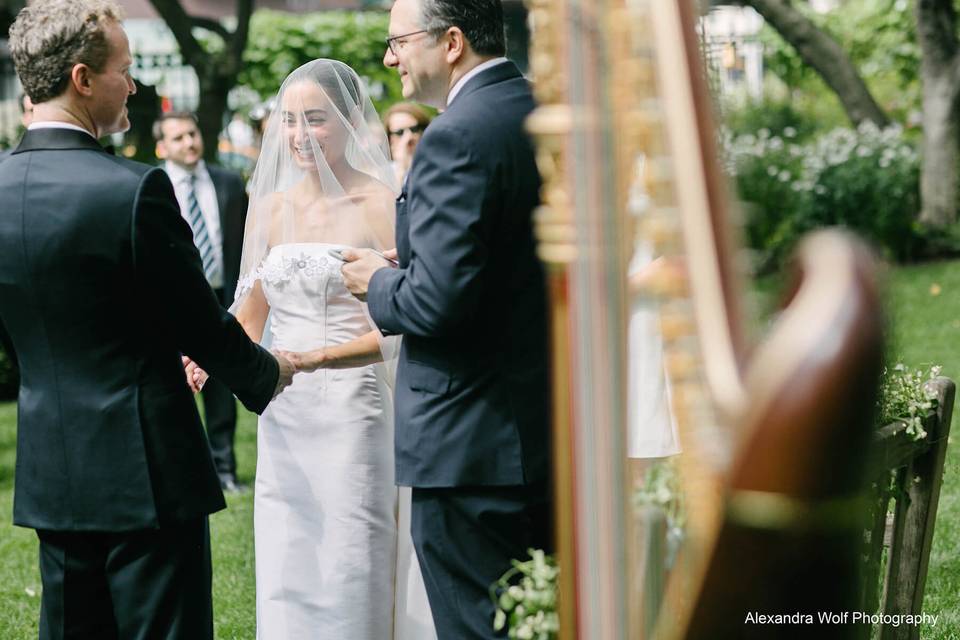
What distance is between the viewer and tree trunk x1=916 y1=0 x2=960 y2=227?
1552 centimetres

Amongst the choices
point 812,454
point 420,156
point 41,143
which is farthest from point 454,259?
point 812,454

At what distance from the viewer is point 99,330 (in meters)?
3.19

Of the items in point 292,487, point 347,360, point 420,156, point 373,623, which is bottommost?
point 373,623

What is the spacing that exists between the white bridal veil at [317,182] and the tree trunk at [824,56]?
43.0 feet

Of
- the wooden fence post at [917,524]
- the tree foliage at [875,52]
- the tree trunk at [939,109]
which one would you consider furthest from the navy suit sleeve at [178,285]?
the tree foliage at [875,52]

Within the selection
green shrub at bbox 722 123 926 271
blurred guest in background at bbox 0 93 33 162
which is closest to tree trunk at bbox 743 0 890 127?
green shrub at bbox 722 123 926 271

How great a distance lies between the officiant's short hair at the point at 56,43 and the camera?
10.5ft

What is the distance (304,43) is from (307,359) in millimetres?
20737

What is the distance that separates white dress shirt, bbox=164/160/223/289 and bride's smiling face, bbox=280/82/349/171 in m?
3.55

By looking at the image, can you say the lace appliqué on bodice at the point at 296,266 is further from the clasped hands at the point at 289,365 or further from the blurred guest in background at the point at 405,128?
the blurred guest in background at the point at 405,128

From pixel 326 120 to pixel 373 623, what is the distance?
184cm

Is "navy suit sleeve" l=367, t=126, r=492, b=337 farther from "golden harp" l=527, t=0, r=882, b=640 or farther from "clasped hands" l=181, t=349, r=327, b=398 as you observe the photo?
"golden harp" l=527, t=0, r=882, b=640

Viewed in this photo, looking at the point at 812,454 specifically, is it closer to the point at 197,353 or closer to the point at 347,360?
the point at 197,353

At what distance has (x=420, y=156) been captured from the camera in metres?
3.13
